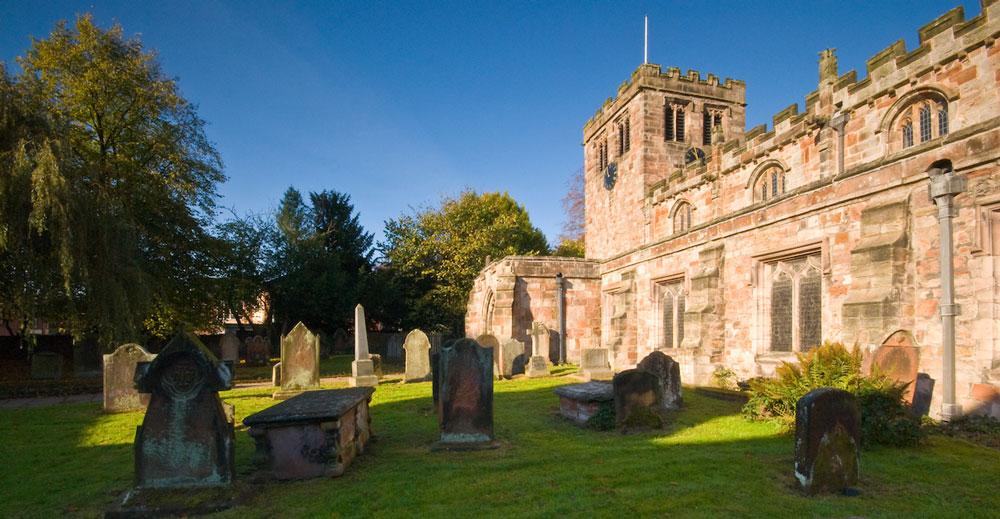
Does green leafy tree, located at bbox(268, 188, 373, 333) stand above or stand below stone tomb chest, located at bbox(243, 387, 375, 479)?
above

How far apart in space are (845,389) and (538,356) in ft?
37.4

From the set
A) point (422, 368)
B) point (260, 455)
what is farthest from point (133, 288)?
point (260, 455)

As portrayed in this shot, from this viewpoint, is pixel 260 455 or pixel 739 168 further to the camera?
pixel 739 168

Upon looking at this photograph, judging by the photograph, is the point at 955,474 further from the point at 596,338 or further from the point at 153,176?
the point at 153,176

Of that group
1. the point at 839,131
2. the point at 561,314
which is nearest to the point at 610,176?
the point at 561,314

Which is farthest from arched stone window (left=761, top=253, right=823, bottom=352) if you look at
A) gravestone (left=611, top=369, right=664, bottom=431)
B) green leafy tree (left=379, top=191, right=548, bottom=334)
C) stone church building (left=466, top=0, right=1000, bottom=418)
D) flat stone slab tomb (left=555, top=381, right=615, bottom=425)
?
green leafy tree (left=379, top=191, right=548, bottom=334)

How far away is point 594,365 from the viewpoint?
1616 centimetres

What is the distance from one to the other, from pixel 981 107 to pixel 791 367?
310 inches

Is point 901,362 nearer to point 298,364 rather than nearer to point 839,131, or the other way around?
point 839,131

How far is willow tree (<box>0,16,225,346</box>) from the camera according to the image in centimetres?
1284

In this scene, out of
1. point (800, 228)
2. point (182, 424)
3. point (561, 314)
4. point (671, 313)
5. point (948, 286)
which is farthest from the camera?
point (561, 314)

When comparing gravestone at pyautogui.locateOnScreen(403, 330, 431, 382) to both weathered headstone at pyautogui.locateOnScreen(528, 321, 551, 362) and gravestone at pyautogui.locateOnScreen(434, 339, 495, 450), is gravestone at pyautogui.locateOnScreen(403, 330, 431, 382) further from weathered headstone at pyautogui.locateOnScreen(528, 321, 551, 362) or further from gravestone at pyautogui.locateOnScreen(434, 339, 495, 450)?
gravestone at pyautogui.locateOnScreen(434, 339, 495, 450)

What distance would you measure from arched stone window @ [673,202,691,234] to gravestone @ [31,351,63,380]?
23588 millimetres

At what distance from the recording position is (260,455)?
699 centimetres
